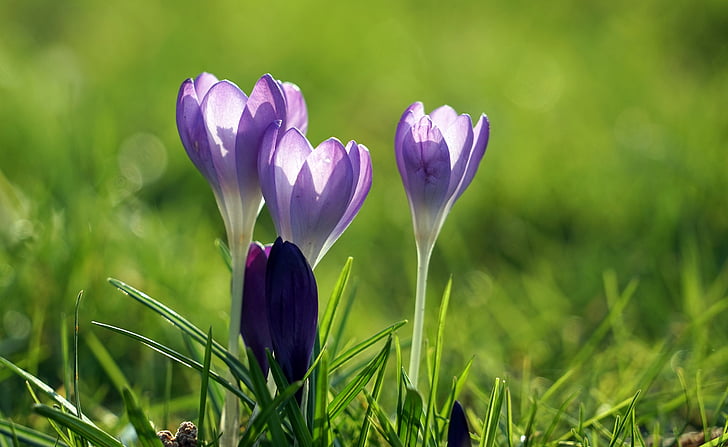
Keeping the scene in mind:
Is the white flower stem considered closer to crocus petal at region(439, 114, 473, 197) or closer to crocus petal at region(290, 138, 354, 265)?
crocus petal at region(290, 138, 354, 265)

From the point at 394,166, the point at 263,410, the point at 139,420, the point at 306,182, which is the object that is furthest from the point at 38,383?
the point at 394,166

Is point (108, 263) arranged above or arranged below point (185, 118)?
below

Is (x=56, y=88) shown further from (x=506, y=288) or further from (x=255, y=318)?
(x=255, y=318)

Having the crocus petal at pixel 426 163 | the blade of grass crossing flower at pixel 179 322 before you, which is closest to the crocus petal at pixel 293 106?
the crocus petal at pixel 426 163

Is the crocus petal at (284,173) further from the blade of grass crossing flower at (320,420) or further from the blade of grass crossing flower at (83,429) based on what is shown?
the blade of grass crossing flower at (83,429)

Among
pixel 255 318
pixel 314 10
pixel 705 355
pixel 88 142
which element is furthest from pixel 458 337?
pixel 314 10

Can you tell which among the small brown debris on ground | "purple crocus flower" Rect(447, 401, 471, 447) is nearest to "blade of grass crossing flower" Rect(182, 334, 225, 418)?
the small brown debris on ground

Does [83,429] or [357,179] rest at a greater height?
[357,179]

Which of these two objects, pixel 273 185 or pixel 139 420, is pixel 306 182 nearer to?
pixel 273 185
